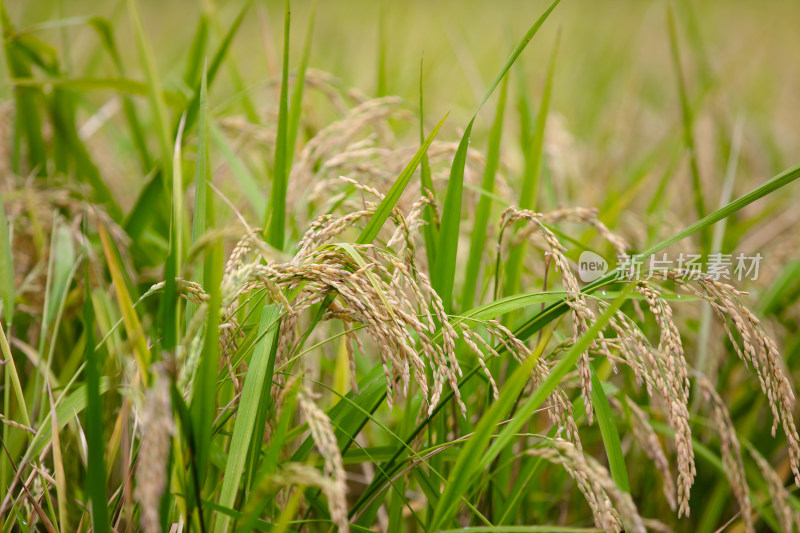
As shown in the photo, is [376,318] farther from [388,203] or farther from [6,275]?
[6,275]

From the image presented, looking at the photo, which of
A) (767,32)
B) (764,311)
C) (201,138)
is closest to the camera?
(201,138)

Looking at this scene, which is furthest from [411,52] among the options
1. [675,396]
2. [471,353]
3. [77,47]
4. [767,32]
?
[675,396]

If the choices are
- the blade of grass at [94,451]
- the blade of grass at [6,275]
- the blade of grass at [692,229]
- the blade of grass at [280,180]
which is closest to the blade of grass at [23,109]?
the blade of grass at [6,275]

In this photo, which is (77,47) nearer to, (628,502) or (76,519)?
(76,519)

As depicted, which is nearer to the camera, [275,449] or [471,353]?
[275,449]

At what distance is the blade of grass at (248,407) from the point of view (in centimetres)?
75

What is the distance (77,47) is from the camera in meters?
2.96

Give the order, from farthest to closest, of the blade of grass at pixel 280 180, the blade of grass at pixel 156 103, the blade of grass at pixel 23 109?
the blade of grass at pixel 23 109 < the blade of grass at pixel 156 103 < the blade of grass at pixel 280 180

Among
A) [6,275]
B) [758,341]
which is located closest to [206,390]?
[6,275]

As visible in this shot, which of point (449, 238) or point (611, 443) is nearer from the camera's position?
point (611, 443)

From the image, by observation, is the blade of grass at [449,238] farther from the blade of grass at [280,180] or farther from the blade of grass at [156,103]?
the blade of grass at [156,103]

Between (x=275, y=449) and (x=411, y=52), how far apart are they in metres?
3.88

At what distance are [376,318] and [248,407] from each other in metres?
0.22

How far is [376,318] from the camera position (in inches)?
28.9
